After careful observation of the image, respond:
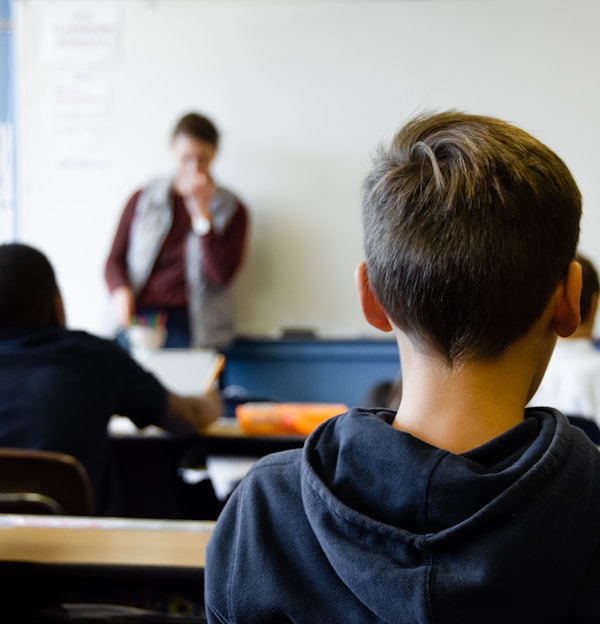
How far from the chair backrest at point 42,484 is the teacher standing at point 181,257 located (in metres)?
2.42

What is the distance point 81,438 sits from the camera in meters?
1.73

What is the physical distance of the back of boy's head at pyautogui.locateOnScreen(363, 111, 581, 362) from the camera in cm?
67

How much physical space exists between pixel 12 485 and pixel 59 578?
437mm

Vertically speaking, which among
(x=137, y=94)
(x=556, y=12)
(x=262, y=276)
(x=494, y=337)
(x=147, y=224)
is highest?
(x=556, y=12)

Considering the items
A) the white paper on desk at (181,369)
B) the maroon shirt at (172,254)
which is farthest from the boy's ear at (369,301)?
the maroon shirt at (172,254)

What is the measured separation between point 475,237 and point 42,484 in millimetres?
1053

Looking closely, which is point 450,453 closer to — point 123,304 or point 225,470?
point 225,470

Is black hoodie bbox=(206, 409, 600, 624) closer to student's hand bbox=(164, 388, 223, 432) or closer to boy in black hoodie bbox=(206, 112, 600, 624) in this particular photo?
boy in black hoodie bbox=(206, 112, 600, 624)

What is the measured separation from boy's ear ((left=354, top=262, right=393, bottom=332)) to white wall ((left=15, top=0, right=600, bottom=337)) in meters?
3.29

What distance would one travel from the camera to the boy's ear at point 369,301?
77cm

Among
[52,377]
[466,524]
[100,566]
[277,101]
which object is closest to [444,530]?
[466,524]

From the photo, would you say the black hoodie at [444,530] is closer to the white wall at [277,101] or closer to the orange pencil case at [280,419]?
the orange pencil case at [280,419]

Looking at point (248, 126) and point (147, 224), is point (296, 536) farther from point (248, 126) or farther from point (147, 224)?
point (248, 126)

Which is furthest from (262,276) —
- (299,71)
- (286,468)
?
(286,468)
